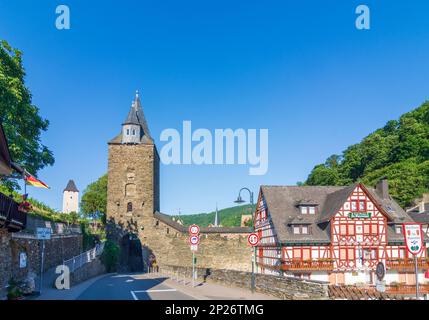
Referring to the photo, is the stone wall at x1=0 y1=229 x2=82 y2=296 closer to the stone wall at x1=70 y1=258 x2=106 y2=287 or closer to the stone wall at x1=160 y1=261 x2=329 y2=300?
the stone wall at x1=70 y1=258 x2=106 y2=287

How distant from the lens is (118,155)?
170 feet

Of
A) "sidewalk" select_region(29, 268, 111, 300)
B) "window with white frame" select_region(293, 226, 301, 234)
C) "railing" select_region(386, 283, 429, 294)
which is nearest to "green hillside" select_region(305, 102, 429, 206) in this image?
"window with white frame" select_region(293, 226, 301, 234)

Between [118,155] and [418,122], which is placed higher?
[418,122]

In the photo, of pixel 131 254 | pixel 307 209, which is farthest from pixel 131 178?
pixel 307 209

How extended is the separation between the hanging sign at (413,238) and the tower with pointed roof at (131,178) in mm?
41569

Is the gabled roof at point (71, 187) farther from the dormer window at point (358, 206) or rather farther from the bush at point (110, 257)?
the dormer window at point (358, 206)

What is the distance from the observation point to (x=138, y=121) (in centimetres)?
5303

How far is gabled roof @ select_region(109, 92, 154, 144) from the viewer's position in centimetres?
5225

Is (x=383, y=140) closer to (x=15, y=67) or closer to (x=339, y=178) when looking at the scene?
(x=339, y=178)
